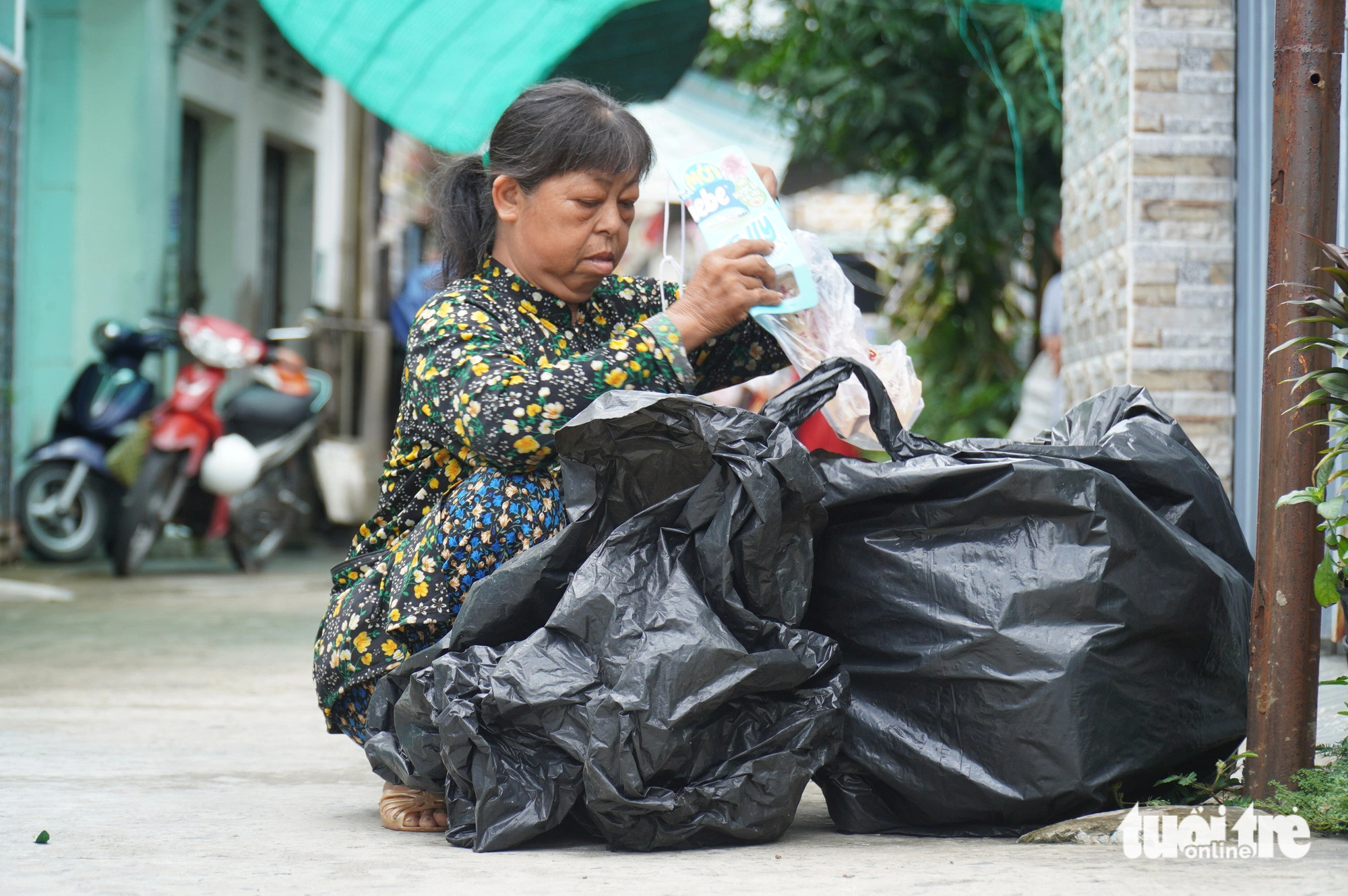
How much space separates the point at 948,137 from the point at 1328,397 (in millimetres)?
6200

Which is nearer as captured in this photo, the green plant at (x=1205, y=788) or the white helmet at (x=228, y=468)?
the green plant at (x=1205, y=788)

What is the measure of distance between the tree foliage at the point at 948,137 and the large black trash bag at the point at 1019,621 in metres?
5.09

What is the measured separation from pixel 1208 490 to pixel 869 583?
565mm

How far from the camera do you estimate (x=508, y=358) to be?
2.25m

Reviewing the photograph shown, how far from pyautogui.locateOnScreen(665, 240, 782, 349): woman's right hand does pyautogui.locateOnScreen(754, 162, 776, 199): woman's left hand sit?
27cm

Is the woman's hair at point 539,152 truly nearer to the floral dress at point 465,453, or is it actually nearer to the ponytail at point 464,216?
the ponytail at point 464,216

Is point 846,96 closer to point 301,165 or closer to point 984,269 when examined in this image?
point 984,269

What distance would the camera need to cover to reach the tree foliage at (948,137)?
7.46 m

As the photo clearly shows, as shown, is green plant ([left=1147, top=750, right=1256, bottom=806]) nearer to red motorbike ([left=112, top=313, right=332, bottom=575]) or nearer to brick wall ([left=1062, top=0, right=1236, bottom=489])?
brick wall ([left=1062, top=0, right=1236, bottom=489])

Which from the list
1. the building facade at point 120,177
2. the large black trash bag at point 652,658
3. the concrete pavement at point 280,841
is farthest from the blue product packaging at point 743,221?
the building facade at point 120,177

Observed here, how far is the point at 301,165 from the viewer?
10.5 m

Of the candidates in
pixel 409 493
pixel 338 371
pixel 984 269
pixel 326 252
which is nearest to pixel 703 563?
pixel 409 493

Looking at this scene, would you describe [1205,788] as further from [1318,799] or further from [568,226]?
[568,226]

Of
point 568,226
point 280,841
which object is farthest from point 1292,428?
point 280,841
